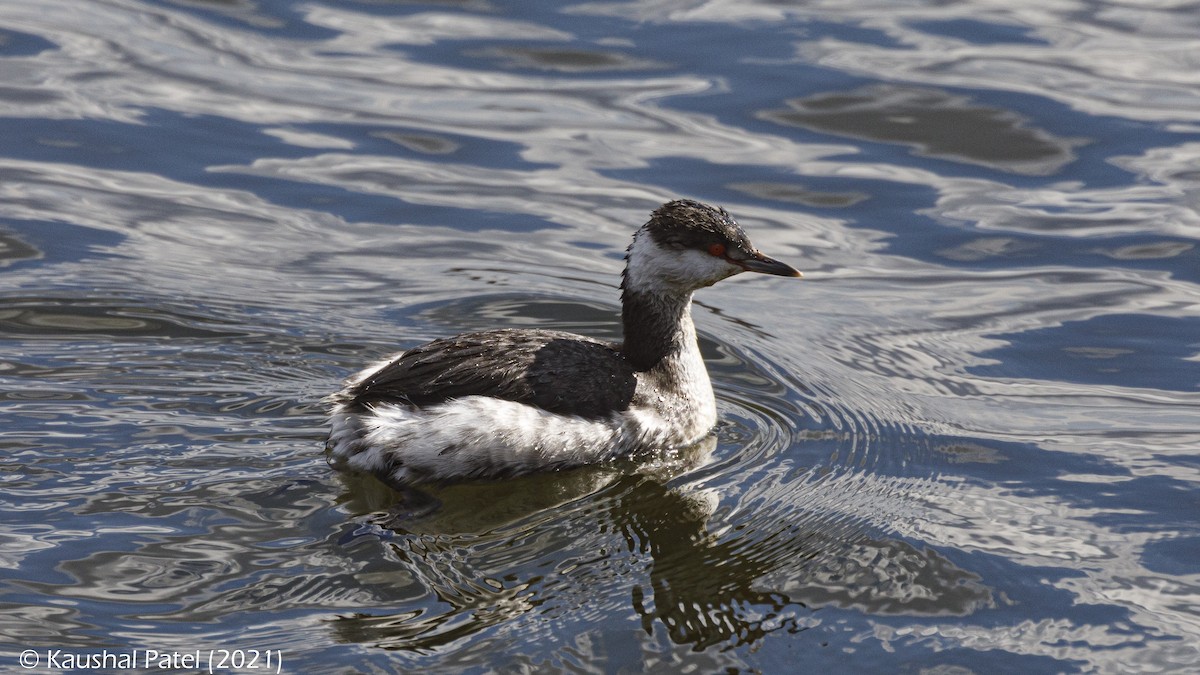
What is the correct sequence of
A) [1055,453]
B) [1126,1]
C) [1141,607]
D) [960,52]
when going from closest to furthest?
1. [1141,607]
2. [1055,453]
3. [960,52]
4. [1126,1]

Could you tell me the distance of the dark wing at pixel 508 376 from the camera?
6387 mm

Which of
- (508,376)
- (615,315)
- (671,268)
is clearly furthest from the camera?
(615,315)

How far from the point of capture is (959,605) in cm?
557

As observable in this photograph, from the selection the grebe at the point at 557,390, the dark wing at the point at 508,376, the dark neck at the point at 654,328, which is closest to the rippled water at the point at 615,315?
the grebe at the point at 557,390

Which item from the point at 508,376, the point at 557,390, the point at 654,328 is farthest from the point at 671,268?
the point at 508,376

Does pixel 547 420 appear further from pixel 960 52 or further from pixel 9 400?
pixel 960 52

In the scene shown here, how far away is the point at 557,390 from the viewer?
6.52 m

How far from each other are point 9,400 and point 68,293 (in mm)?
1364

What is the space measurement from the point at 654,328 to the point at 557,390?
80 cm

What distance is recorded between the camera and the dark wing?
21.0 ft

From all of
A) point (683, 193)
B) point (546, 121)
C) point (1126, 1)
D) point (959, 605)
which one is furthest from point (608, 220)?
point (1126, 1)

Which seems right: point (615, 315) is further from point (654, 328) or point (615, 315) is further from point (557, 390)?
point (557, 390)

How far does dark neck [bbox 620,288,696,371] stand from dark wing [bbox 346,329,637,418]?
268mm

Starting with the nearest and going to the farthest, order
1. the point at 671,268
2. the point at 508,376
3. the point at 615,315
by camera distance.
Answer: the point at 508,376 → the point at 671,268 → the point at 615,315
